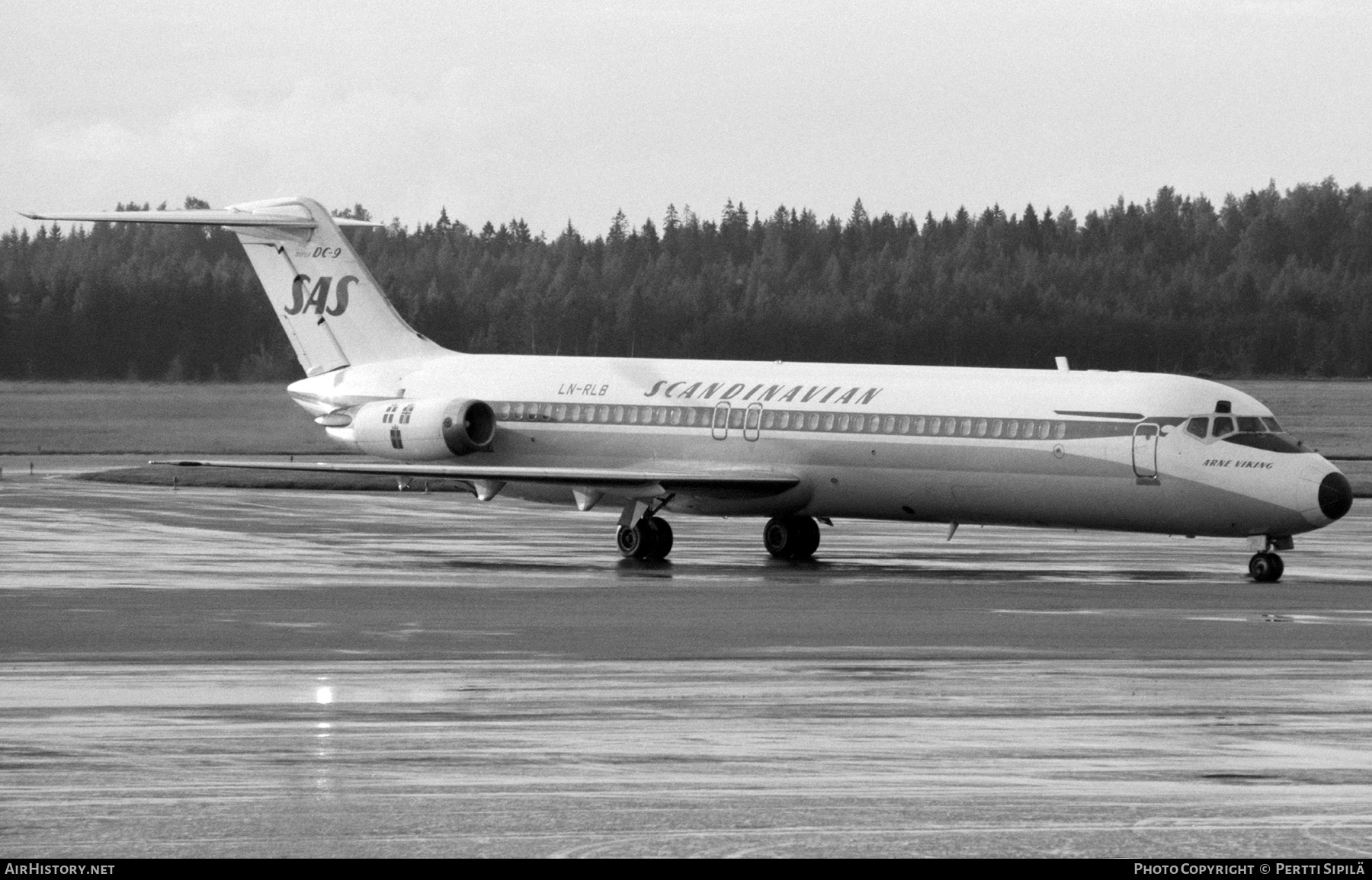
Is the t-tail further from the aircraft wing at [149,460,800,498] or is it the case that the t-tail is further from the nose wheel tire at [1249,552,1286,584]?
the nose wheel tire at [1249,552,1286,584]

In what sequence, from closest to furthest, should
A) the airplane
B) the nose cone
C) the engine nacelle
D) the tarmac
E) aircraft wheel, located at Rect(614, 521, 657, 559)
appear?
1. the tarmac
2. the nose cone
3. the airplane
4. aircraft wheel, located at Rect(614, 521, 657, 559)
5. the engine nacelle

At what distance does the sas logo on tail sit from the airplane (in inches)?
1.3

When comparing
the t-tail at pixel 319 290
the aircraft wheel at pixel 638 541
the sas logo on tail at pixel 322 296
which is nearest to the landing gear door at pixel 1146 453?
the aircraft wheel at pixel 638 541

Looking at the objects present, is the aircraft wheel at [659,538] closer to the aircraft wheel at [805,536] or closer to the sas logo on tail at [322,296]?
the aircraft wheel at [805,536]

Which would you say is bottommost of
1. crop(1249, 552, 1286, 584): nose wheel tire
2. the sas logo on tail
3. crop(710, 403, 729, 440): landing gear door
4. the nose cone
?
crop(1249, 552, 1286, 584): nose wheel tire

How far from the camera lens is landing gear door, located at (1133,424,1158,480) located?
85.9ft

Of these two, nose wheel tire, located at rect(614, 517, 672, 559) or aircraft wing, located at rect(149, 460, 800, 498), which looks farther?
nose wheel tire, located at rect(614, 517, 672, 559)

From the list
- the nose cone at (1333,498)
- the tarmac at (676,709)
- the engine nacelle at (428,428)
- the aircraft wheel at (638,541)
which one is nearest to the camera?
the tarmac at (676,709)

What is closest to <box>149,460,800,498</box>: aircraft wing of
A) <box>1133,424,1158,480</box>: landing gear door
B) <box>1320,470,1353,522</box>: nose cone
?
<box>1133,424,1158,480</box>: landing gear door

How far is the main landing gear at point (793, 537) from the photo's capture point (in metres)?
29.8

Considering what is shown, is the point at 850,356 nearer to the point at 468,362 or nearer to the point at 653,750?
the point at 468,362

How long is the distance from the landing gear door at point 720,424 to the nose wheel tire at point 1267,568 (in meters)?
7.51
